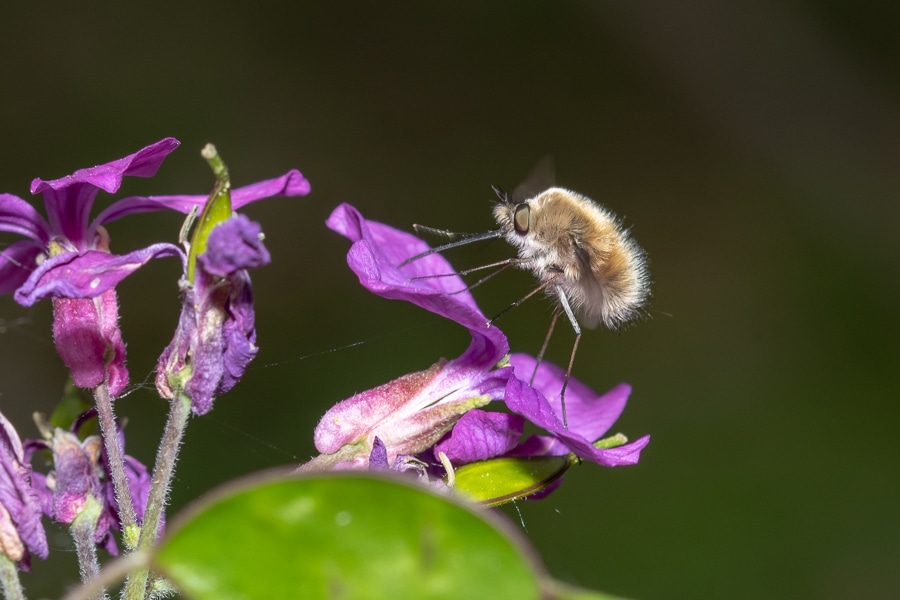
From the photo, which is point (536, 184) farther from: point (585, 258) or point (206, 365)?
point (206, 365)

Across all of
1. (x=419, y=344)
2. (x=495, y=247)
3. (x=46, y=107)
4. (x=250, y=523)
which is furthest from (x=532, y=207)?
(x=46, y=107)

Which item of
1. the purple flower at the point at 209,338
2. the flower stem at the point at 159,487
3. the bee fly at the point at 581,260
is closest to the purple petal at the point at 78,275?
the purple flower at the point at 209,338

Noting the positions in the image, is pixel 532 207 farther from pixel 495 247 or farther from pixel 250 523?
pixel 495 247

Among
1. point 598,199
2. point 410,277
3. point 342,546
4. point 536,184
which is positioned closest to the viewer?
point 342,546

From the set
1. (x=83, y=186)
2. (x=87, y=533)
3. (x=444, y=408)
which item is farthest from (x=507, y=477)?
(x=83, y=186)

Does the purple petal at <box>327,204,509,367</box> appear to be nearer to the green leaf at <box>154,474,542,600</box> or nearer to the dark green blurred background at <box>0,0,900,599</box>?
the green leaf at <box>154,474,542,600</box>

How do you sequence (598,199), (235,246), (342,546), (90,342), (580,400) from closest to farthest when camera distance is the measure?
(342,546) < (235,246) < (90,342) < (580,400) < (598,199)

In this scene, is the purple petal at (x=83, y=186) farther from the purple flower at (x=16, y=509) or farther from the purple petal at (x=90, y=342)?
the purple flower at (x=16, y=509)
